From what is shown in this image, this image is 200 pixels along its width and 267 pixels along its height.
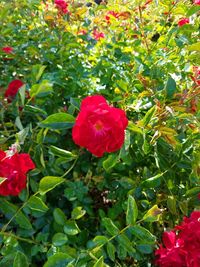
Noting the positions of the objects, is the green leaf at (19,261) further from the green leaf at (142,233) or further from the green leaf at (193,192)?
the green leaf at (193,192)

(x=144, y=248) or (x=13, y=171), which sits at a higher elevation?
(x=13, y=171)

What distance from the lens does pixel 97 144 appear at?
1.17m

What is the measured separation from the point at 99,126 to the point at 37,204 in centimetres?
26

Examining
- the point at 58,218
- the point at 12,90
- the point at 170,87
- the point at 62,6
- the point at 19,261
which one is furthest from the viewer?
the point at 62,6

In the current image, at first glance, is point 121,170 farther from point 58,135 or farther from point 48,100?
point 48,100

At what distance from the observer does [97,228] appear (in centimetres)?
148

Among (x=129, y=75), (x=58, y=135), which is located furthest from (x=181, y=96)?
(x=58, y=135)

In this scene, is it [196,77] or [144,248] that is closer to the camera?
[144,248]

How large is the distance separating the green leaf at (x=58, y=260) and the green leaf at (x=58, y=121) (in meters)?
0.32

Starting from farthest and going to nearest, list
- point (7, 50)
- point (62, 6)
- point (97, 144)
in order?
1. point (62, 6)
2. point (7, 50)
3. point (97, 144)

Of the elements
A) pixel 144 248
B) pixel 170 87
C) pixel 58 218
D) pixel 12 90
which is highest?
Result: pixel 170 87

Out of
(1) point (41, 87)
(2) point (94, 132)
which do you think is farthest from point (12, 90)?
(2) point (94, 132)

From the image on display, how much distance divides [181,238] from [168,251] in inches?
2.0

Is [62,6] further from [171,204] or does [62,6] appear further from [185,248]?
[185,248]
